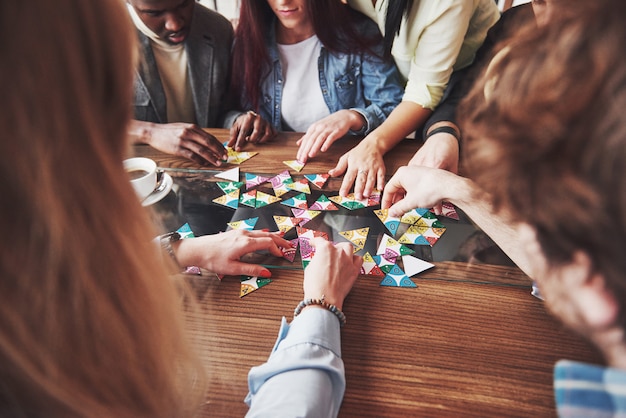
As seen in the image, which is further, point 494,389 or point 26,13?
point 494,389

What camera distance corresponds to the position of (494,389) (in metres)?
0.55

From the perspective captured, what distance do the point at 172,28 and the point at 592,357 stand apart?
1419 millimetres

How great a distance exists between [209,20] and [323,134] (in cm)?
72

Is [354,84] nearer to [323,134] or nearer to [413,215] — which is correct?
[323,134]

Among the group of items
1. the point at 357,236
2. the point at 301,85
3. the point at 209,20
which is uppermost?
the point at 209,20

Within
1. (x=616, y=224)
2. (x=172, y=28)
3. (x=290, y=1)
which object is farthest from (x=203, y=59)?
(x=616, y=224)

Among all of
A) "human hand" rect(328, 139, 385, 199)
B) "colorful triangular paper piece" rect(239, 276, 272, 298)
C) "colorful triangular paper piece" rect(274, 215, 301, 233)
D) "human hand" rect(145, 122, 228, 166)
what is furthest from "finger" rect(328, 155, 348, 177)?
"colorful triangular paper piece" rect(239, 276, 272, 298)

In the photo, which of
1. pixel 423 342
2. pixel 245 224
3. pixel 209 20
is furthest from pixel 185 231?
pixel 209 20

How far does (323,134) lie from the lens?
45.4 inches

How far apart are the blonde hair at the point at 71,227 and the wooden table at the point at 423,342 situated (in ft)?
0.76

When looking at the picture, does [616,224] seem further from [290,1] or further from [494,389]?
[290,1]

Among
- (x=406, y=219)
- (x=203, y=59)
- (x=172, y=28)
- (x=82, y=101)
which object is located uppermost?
(x=82, y=101)

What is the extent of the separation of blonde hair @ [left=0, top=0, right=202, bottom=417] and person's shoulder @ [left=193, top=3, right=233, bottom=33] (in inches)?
48.8

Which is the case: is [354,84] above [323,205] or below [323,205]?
above
